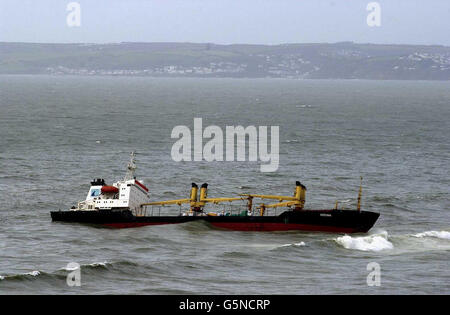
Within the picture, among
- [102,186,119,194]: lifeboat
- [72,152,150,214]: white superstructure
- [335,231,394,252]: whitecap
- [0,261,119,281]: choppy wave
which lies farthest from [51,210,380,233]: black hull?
[0,261,119,281]: choppy wave

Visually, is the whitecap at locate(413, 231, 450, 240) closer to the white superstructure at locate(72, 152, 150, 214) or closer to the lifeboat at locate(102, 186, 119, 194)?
the white superstructure at locate(72, 152, 150, 214)

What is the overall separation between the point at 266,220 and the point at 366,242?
37.6 ft

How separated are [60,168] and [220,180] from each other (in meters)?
21.6

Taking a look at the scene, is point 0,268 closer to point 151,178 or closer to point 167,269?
point 167,269

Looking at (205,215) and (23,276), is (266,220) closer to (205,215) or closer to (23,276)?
(205,215)

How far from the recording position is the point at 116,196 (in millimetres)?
84000

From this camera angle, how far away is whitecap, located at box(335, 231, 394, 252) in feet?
230

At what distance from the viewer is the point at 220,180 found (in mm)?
106938

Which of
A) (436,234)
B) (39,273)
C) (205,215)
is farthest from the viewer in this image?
(205,215)

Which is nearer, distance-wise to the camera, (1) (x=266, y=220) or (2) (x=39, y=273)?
(2) (x=39, y=273)

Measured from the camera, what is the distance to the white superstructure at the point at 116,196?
83.0 meters

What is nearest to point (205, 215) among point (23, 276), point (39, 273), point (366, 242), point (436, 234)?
point (366, 242)

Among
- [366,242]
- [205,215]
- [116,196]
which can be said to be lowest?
[366,242]
